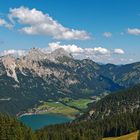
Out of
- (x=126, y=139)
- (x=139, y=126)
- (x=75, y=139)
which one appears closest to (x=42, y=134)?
(x=75, y=139)

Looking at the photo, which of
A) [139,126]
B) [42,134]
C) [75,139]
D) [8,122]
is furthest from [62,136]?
[8,122]

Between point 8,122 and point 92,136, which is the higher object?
point 8,122

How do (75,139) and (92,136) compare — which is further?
(92,136)

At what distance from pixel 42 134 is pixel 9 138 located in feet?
133

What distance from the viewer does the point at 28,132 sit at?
12525 cm

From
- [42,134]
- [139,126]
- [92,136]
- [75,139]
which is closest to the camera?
[42,134]

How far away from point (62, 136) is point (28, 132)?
5523cm

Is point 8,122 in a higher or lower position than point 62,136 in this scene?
higher

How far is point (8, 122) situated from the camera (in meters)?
119

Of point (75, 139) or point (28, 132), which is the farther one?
point (75, 139)

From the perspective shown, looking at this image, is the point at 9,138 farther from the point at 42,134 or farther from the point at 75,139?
the point at 75,139

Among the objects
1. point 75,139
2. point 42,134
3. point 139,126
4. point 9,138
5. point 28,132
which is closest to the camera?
point 9,138

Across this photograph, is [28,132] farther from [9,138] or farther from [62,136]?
[62,136]

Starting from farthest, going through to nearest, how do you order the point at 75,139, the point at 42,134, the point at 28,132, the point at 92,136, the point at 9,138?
the point at 92,136
the point at 75,139
the point at 42,134
the point at 28,132
the point at 9,138
